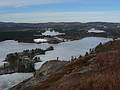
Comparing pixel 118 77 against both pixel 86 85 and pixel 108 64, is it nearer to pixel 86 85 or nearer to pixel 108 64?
pixel 86 85

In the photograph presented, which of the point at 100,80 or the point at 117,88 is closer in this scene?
the point at 117,88

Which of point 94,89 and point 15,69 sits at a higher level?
point 94,89

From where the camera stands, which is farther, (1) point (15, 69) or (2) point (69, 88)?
(1) point (15, 69)

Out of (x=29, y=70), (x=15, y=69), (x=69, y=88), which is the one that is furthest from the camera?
(x=15, y=69)

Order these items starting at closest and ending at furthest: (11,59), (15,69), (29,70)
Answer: (29,70) < (15,69) < (11,59)

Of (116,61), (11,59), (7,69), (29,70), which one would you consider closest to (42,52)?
(11,59)

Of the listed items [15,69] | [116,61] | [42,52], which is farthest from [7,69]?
[116,61]

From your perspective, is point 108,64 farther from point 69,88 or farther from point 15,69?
point 15,69

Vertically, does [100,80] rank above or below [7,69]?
above

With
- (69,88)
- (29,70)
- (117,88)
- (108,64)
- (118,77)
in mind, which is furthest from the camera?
(29,70)
